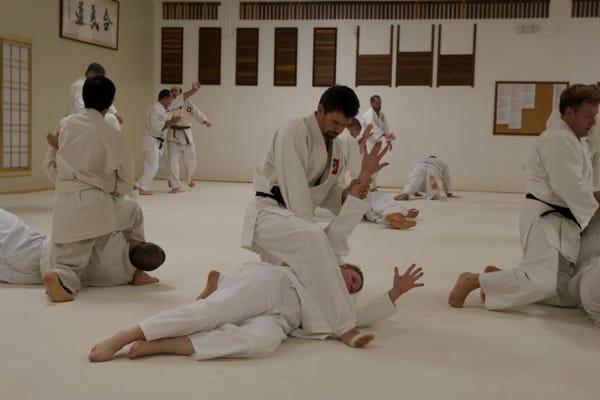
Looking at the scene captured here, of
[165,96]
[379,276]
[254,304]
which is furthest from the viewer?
[165,96]

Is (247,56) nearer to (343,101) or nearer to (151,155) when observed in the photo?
(151,155)

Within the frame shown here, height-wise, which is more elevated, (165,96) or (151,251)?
(165,96)

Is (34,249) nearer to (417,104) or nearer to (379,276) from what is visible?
(379,276)

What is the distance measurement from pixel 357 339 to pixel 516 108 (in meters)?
9.38

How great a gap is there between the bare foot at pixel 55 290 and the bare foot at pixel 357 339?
1423 mm

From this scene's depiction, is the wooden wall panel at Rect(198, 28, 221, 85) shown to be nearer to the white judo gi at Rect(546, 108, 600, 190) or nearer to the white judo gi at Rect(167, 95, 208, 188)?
the white judo gi at Rect(167, 95, 208, 188)

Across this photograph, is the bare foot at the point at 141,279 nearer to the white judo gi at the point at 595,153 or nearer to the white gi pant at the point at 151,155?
the white judo gi at the point at 595,153

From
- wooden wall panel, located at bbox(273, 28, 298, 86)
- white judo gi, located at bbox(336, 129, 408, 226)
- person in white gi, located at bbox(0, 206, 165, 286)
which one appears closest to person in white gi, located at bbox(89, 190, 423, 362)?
person in white gi, located at bbox(0, 206, 165, 286)

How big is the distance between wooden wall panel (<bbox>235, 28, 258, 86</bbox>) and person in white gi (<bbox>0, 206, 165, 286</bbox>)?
27.8ft

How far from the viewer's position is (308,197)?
298cm

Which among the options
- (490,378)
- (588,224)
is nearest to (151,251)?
(490,378)

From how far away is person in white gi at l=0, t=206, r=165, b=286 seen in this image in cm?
368

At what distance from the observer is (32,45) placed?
891 cm

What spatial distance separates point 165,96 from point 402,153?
13.5 feet
